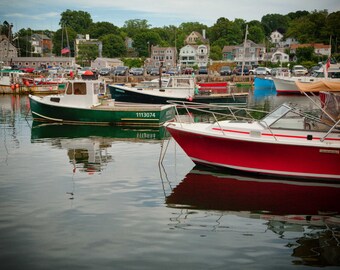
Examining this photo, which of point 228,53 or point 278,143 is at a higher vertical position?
point 228,53

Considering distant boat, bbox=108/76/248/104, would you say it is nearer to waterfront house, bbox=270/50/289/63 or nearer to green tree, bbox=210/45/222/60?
waterfront house, bbox=270/50/289/63

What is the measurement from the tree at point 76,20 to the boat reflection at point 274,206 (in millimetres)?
166105

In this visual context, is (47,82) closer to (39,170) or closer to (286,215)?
(39,170)

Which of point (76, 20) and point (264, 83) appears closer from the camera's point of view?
point (264, 83)

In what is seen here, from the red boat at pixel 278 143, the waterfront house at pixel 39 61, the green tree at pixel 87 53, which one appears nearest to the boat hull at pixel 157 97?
the red boat at pixel 278 143

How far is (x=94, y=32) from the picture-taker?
148 metres

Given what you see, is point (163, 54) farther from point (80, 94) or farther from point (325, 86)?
point (325, 86)

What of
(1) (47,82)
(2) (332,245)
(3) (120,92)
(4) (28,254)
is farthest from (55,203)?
(1) (47,82)

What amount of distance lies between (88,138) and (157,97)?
41.0 ft

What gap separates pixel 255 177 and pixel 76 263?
7.34 metres

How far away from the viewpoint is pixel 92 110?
2438 centimetres

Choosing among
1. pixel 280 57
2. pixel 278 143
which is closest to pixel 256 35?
pixel 280 57

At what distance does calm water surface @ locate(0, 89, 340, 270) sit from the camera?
8.03m

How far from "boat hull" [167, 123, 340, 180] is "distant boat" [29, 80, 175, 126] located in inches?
393
